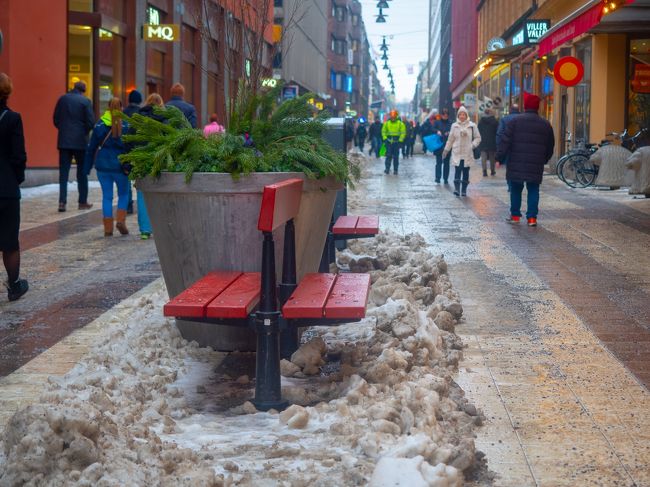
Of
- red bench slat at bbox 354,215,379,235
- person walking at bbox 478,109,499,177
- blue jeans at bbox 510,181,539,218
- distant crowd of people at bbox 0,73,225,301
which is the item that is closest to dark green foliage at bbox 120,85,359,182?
distant crowd of people at bbox 0,73,225,301

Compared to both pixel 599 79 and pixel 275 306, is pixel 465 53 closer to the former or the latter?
pixel 599 79

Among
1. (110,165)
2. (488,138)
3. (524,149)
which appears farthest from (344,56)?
(110,165)

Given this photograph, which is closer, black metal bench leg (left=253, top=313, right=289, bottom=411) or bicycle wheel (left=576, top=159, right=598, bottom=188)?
black metal bench leg (left=253, top=313, right=289, bottom=411)

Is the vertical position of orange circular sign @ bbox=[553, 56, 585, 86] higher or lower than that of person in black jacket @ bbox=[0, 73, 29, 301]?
higher

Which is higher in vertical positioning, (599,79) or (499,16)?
(499,16)

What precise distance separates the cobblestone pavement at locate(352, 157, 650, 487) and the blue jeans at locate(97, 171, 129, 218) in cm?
311

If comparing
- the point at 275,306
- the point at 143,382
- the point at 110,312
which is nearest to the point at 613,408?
the point at 275,306

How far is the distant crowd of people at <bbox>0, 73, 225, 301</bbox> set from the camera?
8.05m

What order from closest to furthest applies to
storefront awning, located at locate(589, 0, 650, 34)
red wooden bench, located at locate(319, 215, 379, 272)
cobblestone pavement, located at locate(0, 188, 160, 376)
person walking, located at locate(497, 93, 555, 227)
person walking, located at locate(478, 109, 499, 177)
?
1. cobblestone pavement, located at locate(0, 188, 160, 376)
2. red wooden bench, located at locate(319, 215, 379, 272)
3. person walking, located at locate(497, 93, 555, 227)
4. storefront awning, located at locate(589, 0, 650, 34)
5. person walking, located at locate(478, 109, 499, 177)

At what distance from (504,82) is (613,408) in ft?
141

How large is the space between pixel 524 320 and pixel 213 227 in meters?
2.40

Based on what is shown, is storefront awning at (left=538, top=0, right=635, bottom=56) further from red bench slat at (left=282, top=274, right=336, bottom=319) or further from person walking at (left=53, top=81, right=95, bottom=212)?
red bench slat at (left=282, top=274, right=336, bottom=319)

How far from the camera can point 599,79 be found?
84.2 ft

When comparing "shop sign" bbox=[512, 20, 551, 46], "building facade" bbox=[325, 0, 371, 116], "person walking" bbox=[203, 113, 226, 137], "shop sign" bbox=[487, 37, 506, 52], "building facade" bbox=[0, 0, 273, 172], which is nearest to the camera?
"person walking" bbox=[203, 113, 226, 137]
